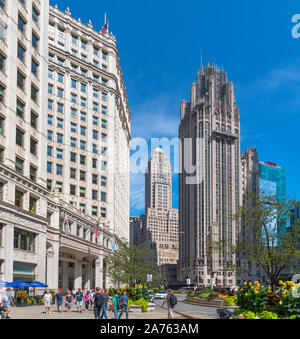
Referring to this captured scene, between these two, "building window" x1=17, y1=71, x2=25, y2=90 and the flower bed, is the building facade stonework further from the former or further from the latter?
the flower bed

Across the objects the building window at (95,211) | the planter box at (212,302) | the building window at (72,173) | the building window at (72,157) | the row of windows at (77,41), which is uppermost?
the row of windows at (77,41)

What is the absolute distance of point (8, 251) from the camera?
123 ft

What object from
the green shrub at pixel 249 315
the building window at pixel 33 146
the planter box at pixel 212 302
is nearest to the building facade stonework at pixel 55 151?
the building window at pixel 33 146

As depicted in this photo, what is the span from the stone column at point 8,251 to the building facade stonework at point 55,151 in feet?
0.28

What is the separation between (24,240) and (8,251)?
3.78m

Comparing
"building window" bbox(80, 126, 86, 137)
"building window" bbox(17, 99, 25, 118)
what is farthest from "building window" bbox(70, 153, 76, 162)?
"building window" bbox(17, 99, 25, 118)

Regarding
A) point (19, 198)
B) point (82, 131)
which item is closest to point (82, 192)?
point (82, 131)

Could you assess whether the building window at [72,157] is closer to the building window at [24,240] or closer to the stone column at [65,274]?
the stone column at [65,274]

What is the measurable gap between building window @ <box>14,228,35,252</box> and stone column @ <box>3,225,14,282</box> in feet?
5.11

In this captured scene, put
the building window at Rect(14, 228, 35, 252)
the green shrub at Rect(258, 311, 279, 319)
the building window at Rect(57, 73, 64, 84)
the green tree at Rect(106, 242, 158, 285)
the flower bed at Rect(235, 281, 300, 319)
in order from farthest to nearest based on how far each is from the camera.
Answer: the building window at Rect(57, 73, 64, 84) → the green tree at Rect(106, 242, 158, 285) → the building window at Rect(14, 228, 35, 252) → the green shrub at Rect(258, 311, 279, 319) → the flower bed at Rect(235, 281, 300, 319)

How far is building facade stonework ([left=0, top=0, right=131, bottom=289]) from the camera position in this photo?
39.7 metres

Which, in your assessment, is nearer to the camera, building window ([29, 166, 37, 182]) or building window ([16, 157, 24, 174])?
building window ([16, 157, 24, 174])

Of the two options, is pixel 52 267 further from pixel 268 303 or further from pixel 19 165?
pixel 268 303

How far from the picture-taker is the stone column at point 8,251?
37.0m
